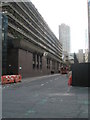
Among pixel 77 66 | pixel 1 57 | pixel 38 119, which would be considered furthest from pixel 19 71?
pixel 38 119

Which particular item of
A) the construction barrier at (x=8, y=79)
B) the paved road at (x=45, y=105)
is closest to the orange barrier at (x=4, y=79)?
the construction barrier at (x=8, y=79)

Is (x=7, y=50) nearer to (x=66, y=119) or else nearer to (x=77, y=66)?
(x=77, y=66)

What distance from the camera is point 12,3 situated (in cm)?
6294

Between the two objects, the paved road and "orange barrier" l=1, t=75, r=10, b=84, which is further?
"orange barrier" l=1, t=75, r=10, b=84

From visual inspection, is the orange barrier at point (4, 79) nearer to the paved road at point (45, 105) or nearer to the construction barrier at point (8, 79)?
the construction barrier at point (8, 79)

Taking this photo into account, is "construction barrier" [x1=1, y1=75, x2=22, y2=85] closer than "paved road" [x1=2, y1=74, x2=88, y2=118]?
No

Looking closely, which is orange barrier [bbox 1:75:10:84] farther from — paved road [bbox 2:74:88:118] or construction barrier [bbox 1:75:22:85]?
paved road [bbox 2:74:88:118]

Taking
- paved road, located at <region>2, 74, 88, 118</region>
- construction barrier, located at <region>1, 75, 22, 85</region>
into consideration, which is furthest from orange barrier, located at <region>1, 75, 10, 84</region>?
paved road, located at <region>2, 74, 88, 118</region>

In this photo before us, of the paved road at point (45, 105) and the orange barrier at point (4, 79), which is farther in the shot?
the orange barrier at point (4, 79)

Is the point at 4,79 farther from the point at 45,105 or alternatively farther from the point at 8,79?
the point at 45,105

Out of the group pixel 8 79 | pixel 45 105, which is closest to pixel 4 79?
pixel 8 79

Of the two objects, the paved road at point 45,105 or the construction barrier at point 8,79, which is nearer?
the paved road at point 45,105

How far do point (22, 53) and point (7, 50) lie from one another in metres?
4.30

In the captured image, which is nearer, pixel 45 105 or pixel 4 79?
pixel 45 105
